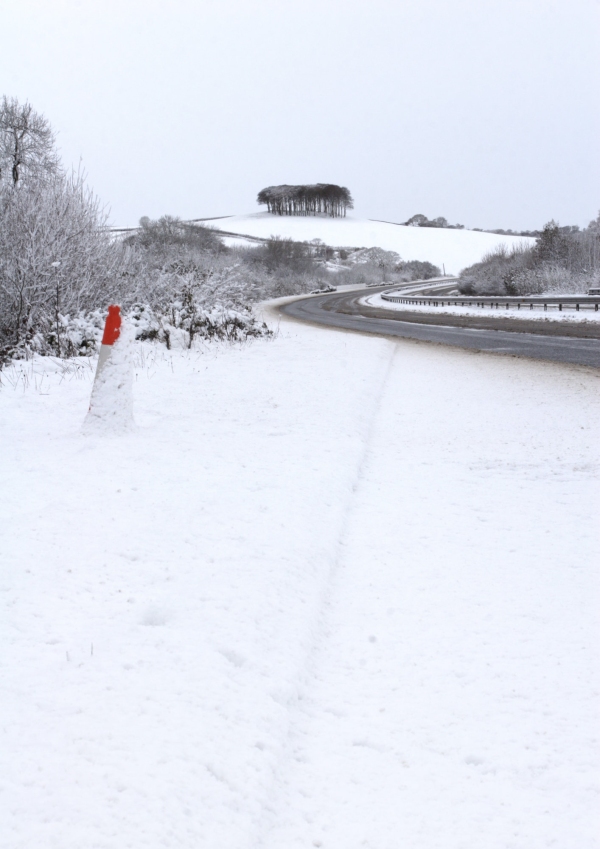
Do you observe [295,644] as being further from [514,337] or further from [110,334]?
[514,337]

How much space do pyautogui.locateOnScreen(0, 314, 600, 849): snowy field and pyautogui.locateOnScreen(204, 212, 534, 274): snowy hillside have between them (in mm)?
101726

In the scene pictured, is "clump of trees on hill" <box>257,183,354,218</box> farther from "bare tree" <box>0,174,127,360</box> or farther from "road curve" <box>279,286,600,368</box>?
"bare tree" <box>0,174,127,360</box>

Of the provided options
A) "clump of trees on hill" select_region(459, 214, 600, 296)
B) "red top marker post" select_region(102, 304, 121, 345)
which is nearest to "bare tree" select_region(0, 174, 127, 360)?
"red top marker post" select_region(102, 304, 121, 345)

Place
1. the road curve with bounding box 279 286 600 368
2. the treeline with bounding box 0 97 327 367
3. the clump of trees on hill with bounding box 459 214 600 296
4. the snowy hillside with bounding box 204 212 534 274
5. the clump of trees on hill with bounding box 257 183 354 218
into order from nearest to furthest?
the treeline with bounding box 0 97 327 367 → the road curve with bounding box 279 286 600 368 → the clump of trees on hill with bounding box 459 214 600 296 → the snowy hillside with bounding box 204 212 534 274 → the clump of trees on hill with bounding box 257 183 354 218

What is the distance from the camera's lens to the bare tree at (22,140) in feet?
103

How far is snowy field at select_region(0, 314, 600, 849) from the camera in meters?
1.98

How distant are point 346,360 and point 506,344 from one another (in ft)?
17.4

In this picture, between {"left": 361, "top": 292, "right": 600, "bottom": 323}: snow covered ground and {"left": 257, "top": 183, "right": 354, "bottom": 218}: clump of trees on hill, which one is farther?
{"left": 257, "top": 183, "right": 354, "bottom": 218}: clump of trees on hill

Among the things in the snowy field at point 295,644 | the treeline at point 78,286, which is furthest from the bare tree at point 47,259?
the snowy field at point 295,644

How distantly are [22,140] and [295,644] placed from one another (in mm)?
36594

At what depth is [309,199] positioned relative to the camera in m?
137

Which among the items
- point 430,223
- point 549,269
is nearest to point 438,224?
point 430,223

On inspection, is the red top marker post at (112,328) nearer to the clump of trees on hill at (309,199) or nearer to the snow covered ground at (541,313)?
the snow covered ground at (541,313)

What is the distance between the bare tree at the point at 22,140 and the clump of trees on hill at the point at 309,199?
A: 109m
